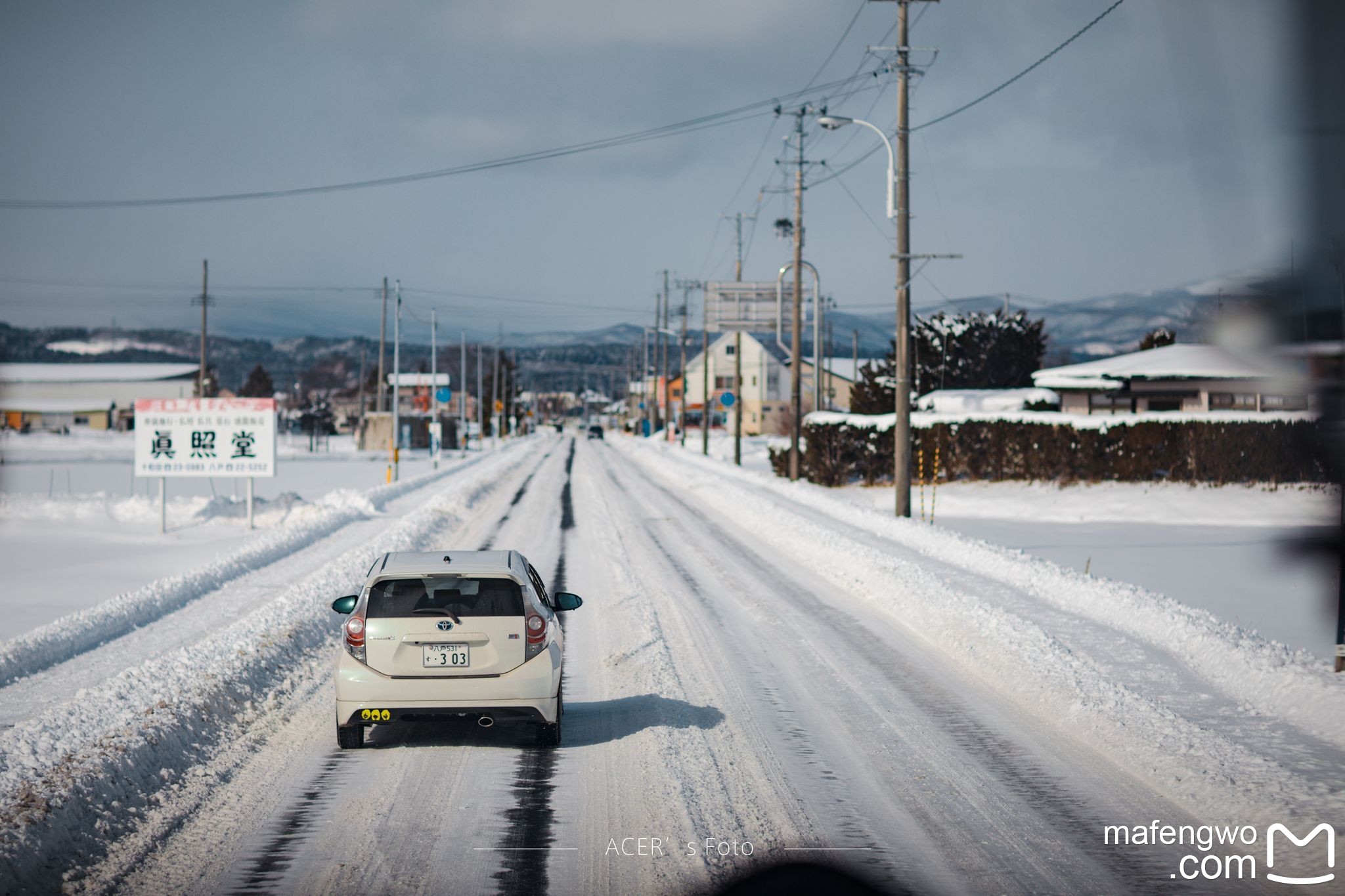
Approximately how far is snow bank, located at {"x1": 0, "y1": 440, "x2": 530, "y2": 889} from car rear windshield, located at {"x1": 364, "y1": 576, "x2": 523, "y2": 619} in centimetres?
162

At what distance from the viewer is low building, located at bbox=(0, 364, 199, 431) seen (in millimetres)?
155750

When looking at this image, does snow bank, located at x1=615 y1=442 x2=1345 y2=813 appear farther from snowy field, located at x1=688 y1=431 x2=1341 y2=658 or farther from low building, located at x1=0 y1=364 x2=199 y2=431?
low building, located at x1=0 y1=364 x2=199 y2=431

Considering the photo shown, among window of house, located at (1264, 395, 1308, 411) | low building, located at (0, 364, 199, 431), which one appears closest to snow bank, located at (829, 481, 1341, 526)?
window of house, located at (1264, 395, 1308, 411)

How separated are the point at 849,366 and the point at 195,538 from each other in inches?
4629

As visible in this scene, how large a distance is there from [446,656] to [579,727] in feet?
5.02

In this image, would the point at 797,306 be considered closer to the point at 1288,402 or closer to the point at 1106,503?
the point at 1106,503

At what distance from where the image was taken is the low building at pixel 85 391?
155750mm

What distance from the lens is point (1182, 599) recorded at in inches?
606

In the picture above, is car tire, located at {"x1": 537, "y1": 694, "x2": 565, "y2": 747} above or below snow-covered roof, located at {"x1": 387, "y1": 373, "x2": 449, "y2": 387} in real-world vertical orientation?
below

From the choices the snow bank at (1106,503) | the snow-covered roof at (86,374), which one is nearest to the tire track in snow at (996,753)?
the snow bank at (1106,503)

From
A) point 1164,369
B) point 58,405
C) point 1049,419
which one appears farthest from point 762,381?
point 1164,369

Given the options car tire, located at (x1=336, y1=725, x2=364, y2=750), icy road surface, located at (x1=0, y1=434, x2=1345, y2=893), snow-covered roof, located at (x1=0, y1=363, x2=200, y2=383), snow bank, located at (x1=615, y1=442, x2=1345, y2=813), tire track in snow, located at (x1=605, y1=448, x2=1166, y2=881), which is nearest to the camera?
icy road surface, located at (x1=0, y1=434, x2=1345, y2=893)

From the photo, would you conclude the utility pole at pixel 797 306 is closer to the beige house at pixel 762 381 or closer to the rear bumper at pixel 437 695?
the rear bumper at pixel 437 695

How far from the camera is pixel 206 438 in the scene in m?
26.4
